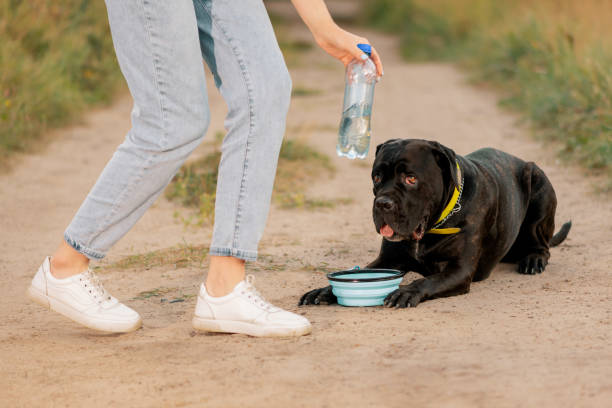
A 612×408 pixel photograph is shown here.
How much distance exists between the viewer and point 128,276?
4.57 meters

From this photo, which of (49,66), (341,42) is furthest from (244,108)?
(49,66)

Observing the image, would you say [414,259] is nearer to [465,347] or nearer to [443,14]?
[465,347]

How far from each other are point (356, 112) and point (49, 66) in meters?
5.64

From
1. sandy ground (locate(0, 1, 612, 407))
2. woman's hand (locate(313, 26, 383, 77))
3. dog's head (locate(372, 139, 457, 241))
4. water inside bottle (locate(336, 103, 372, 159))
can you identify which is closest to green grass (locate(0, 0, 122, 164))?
sandy ground (locate(0, 1, 612, 407))

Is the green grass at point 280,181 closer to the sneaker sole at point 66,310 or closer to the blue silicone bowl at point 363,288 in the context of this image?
the blue silicone bowl at point 363,288

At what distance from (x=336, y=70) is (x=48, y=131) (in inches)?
260

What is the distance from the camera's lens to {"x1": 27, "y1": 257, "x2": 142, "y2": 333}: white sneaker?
3.25 m

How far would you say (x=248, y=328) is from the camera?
3.30 meters

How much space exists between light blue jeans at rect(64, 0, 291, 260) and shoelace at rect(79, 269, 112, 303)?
0.18 meters

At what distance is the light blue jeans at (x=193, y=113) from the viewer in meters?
2.91

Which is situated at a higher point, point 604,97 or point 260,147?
point 604,97

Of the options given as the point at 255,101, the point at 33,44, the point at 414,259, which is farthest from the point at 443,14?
the point at 255,101

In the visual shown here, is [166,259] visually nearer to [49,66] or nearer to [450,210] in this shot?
[450,210]

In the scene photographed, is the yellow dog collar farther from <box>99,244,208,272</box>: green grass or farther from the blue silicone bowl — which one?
<box>99,244,208,272</box>: green grass
